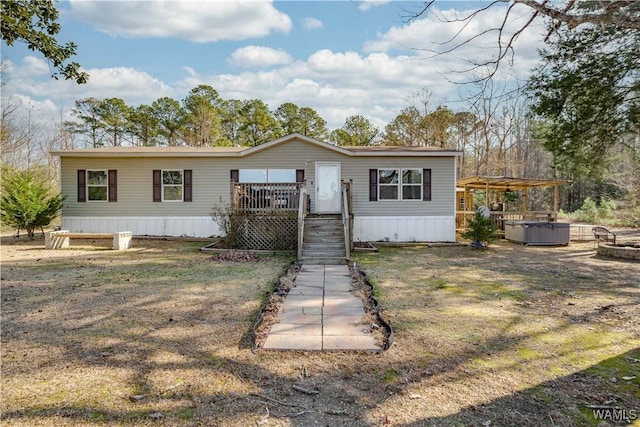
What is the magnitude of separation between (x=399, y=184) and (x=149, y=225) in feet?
31.2

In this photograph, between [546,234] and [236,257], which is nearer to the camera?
[236,257]

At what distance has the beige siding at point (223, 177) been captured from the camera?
13773 mm

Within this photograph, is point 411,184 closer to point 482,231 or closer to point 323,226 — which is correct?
point 482,231

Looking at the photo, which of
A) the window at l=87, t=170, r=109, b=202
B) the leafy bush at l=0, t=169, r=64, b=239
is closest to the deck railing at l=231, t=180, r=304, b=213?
the window at l=87, t=170, r=109, b=202

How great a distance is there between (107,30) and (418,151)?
37.8 ft

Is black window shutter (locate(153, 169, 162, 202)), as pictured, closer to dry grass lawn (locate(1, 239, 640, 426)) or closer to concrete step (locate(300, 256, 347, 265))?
dry grass lawn (locate(1, 239, 640, 426))

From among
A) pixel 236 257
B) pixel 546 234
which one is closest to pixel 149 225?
pixel 236 257

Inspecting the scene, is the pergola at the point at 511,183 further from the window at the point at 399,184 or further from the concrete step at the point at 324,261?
the concrete step at the point at 324,261

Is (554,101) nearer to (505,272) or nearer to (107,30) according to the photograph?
(505,272)

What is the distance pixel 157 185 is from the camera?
1413 cm

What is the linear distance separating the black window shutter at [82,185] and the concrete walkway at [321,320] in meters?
11.1

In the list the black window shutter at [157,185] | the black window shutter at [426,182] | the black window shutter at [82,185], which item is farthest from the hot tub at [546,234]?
the black window shutter at [82,185]

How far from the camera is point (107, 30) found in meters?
12.7

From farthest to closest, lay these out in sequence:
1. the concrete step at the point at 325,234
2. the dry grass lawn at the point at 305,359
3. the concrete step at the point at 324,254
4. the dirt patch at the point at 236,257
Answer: the concrete step at the point at 325,234, the concrete step at the point at 324,254, the dirt patch at the point at 236,257, the dry grass lawn at the point at 305,359
